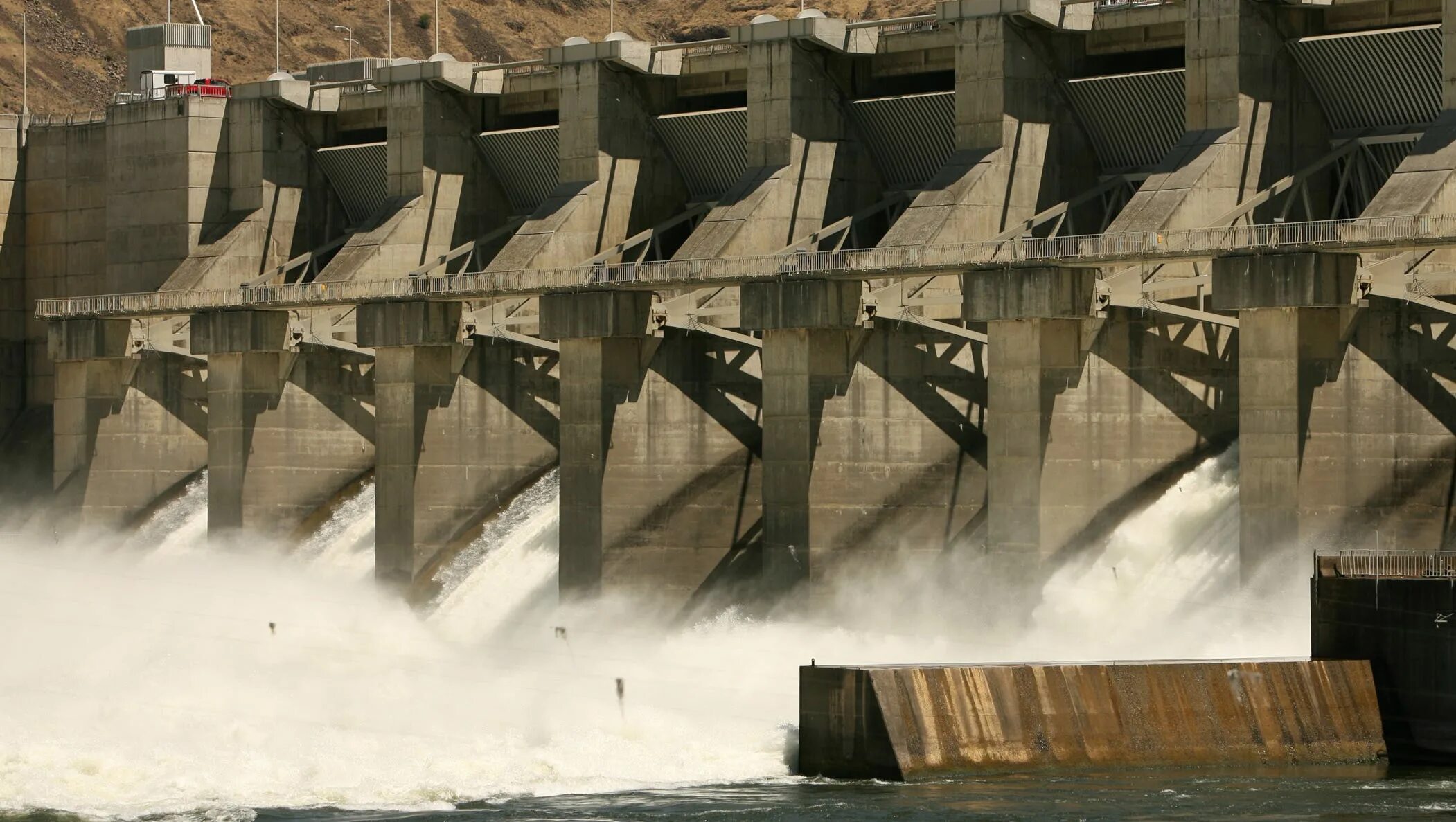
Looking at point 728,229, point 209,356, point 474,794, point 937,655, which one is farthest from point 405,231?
point 474,794

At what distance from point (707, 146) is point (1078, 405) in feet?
58.3

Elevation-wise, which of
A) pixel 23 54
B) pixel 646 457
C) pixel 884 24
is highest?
pixel 23 54

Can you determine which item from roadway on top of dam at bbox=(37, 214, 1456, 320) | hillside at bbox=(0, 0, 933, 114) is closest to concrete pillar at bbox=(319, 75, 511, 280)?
roadway on top of dam at bbox=(37, 214, 1456, 320)

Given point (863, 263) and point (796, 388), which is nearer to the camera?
point (863, 263)

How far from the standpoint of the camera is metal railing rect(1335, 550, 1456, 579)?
165 feet

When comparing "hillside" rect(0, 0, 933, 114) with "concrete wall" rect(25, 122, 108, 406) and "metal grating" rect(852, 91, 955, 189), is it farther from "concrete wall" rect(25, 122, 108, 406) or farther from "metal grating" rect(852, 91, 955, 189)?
"metal grating" rect(852, 91, 955, 189)

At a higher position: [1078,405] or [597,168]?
[597,168]

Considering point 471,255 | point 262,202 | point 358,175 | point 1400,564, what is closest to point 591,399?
point 471,255

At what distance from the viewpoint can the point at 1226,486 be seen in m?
63.5

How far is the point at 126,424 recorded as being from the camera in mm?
88562

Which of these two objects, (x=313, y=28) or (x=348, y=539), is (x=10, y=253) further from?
(x=313, y=28)

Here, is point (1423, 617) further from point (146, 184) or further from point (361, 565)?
point (146, 184)

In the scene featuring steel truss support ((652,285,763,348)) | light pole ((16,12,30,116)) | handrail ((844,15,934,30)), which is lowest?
steel truss support ((652,285,763,348))

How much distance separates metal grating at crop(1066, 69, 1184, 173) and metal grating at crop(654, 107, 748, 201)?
1018 cm
